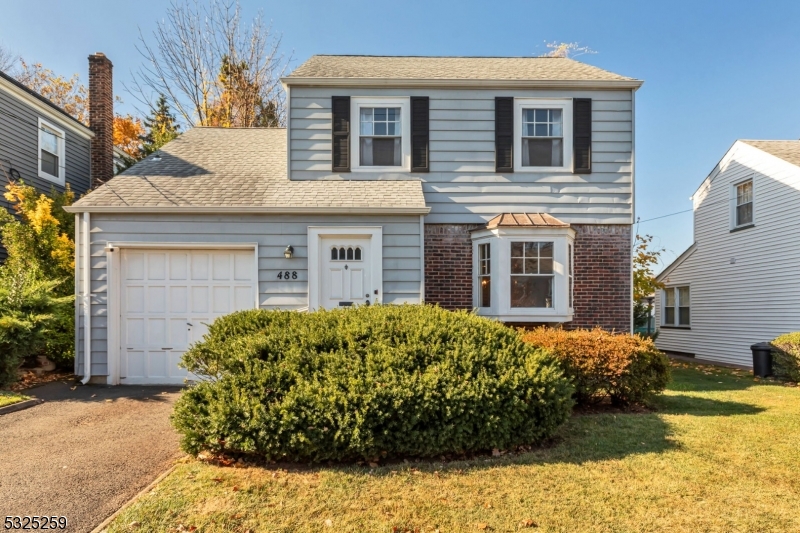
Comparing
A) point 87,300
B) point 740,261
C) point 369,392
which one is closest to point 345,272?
point 369,392

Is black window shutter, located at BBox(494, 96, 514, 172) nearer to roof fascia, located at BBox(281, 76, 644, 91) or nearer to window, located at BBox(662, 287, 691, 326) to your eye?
roof fascia, located at BBox(281, 76, 644, 91)

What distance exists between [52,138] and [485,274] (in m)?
12.1

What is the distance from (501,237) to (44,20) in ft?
50.0

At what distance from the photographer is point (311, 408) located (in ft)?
13.0

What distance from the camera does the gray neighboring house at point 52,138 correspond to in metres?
10.5

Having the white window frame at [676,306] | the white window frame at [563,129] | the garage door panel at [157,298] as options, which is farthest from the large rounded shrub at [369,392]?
the white window frame at [676,306]

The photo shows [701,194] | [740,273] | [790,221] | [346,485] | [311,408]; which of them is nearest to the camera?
[346,485]

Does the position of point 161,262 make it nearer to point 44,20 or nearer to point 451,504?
point 451,504

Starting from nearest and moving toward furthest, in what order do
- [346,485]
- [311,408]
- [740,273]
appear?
1. [346,485]
2. [311,408]
3. [740,273]

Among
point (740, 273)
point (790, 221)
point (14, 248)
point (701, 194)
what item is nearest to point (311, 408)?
point (14, 248)

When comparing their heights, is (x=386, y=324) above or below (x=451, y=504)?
above

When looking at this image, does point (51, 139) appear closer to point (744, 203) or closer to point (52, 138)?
point (52, 138)

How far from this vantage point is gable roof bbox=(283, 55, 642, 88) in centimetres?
845

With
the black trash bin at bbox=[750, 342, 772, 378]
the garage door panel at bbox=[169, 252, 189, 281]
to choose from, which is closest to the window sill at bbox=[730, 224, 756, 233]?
the black trash bin at bbox=[750, 342, 772, 378]
